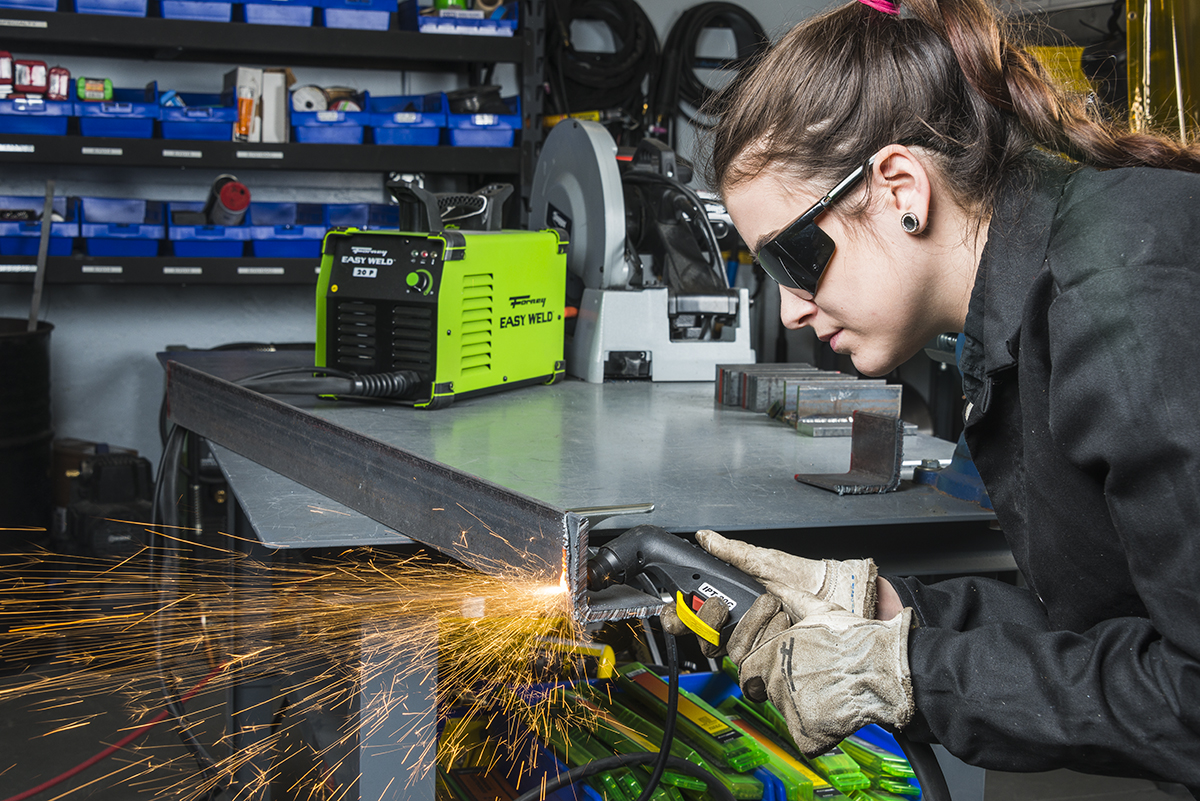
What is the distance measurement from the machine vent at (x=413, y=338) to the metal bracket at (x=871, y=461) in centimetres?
100

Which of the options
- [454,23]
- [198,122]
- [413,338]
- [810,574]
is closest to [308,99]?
[198,122]

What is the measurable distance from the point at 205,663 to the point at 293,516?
1704 mm

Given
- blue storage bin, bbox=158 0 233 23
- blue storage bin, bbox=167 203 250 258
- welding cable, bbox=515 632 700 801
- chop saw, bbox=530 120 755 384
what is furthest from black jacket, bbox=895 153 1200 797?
blue storage bin, bbox=158 0 233 23

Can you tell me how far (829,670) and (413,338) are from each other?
62.0 inches

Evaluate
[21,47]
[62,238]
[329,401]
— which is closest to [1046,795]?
[329,401]

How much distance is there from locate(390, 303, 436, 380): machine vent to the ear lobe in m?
1.45

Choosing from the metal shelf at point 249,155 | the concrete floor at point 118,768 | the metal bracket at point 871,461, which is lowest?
the concrete floor at point 118,768

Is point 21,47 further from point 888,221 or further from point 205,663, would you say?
point 888,221

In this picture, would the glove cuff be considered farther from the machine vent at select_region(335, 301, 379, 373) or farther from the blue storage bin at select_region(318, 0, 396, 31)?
the blue storage bin at select_region(318, 0, 396, 31)

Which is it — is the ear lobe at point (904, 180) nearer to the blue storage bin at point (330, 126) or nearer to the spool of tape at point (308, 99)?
the blue storage bin at point (330, 126)

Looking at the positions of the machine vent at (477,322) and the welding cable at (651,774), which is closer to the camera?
the welding cable at (651,774)

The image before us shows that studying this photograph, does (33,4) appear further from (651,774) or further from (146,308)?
(651,774)

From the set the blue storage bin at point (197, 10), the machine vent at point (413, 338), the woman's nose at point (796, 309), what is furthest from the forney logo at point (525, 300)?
the blue storage bin at point (197, 10)

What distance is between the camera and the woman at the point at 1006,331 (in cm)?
84
